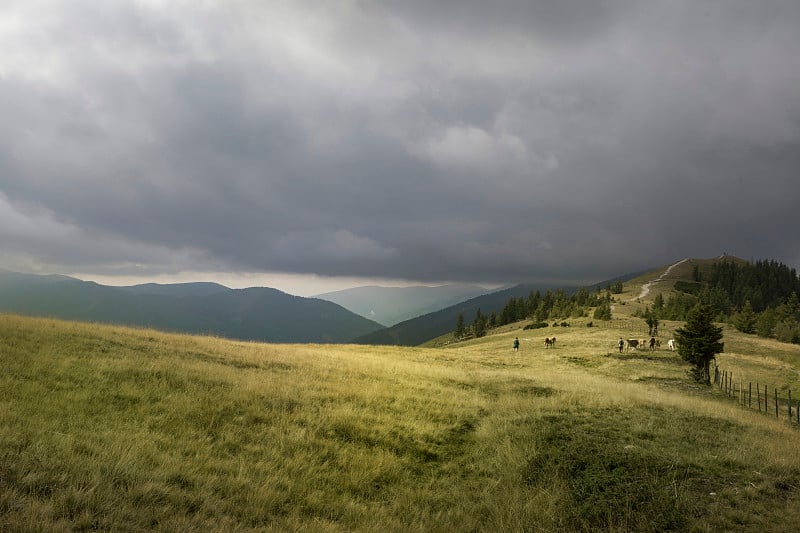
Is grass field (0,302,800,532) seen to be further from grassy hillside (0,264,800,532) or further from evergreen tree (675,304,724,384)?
evergreen tree (675,304,724,384)

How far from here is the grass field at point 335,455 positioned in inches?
247

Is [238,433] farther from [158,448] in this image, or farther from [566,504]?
[566,504]

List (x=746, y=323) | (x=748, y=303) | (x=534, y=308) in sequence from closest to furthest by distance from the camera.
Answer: (x=746, y=323) < (x=748, y=303) < (x=534, y=308)

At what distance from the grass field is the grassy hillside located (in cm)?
5

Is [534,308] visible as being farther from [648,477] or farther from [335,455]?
[335,455]

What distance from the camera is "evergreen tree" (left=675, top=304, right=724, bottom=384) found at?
1367 inches

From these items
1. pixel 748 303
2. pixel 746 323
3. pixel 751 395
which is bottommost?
pixel 751 395

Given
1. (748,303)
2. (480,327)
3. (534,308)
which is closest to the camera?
(748,303)

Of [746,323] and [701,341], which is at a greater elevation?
[746,323]

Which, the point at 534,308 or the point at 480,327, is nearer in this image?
the point at 480,327

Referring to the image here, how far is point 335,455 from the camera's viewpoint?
945 cm

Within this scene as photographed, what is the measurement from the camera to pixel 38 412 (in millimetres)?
8383

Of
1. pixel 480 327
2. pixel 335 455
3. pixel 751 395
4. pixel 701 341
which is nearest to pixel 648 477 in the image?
pixel 335 455

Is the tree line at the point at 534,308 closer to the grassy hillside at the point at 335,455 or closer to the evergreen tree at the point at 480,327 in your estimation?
the evergreen tree at the point at 480,327
